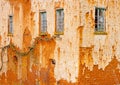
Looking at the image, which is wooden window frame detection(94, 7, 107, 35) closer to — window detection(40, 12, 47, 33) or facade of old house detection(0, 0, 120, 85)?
facade of old house detection(0, 0, 120, 85)

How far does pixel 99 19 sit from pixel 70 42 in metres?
2.17

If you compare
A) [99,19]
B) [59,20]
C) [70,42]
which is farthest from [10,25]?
[99,19]

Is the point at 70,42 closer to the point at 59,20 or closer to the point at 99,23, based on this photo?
the point at 59,20

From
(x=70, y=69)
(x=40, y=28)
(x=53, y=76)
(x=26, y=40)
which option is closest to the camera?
Result: (x=70, y=69)

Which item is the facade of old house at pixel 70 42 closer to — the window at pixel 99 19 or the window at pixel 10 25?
the window at pixel 99 19

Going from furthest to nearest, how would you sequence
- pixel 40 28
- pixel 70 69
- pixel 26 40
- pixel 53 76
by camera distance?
pixel 26 40 → pixel 40 28 → pixel 53 76 → pixel 70 69

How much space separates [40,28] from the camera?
2312 centimetres

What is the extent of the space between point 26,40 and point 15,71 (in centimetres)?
280

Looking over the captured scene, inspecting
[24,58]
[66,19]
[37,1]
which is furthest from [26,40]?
[66,19]

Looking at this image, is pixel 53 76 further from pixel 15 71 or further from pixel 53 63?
pixel 15 71

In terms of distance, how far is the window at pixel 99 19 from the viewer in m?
20.6

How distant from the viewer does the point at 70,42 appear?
798 inches

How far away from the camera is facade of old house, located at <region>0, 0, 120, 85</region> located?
1991 centimetres

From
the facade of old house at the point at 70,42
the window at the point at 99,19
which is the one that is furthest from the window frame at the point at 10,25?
the window at the point at 99,19
